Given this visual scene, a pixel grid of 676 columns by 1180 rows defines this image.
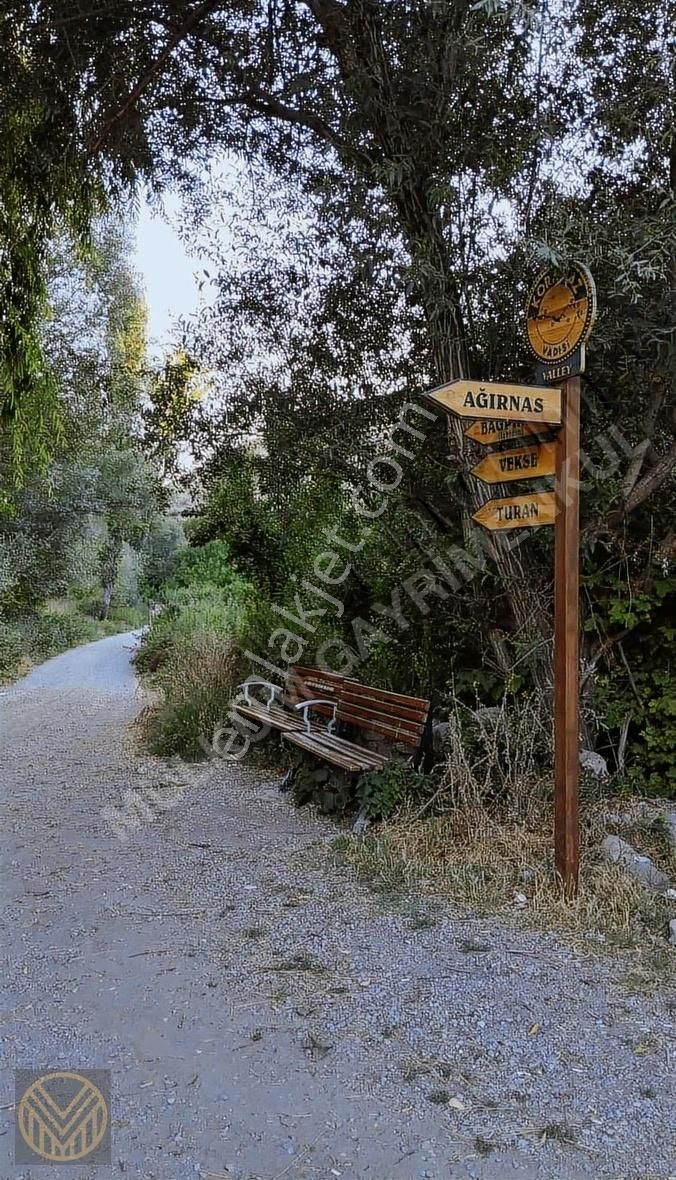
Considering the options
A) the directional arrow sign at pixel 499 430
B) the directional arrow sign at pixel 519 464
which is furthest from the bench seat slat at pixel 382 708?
the directional arrow sign at pixel 499 430

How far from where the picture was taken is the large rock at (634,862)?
3818 mm

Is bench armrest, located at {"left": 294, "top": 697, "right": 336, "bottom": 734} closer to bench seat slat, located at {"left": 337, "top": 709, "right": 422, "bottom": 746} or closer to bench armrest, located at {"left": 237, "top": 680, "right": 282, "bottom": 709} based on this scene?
bench seat slat, located at {"left": 337, "top": 709, "right": 422, "bottom": 746}

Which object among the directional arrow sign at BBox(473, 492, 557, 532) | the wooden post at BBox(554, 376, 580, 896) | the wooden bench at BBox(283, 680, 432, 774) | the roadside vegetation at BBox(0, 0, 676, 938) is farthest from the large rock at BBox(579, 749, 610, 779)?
the directional arrow sign at BBox(473, 492, 557, 532)

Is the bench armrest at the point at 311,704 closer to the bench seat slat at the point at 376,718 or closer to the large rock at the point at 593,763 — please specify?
the bench seat slat at the point at 376,718

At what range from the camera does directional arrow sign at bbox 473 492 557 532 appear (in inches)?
148

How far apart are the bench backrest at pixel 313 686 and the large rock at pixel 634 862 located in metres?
2.53

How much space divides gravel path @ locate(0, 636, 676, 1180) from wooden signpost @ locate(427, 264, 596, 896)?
749mm

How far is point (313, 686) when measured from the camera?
21.7ft

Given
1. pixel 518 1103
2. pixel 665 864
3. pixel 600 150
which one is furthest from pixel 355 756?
pixel 600 150

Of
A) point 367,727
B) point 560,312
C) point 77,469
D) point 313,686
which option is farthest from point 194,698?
point 77,469

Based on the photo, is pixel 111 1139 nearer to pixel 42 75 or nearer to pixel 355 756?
pixel 355 756

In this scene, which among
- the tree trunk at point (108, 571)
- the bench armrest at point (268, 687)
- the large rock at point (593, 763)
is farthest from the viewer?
the tree trunk at point (108, 571)

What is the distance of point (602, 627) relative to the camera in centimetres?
A: 516

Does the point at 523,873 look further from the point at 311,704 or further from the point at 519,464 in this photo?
the point at 311,704
